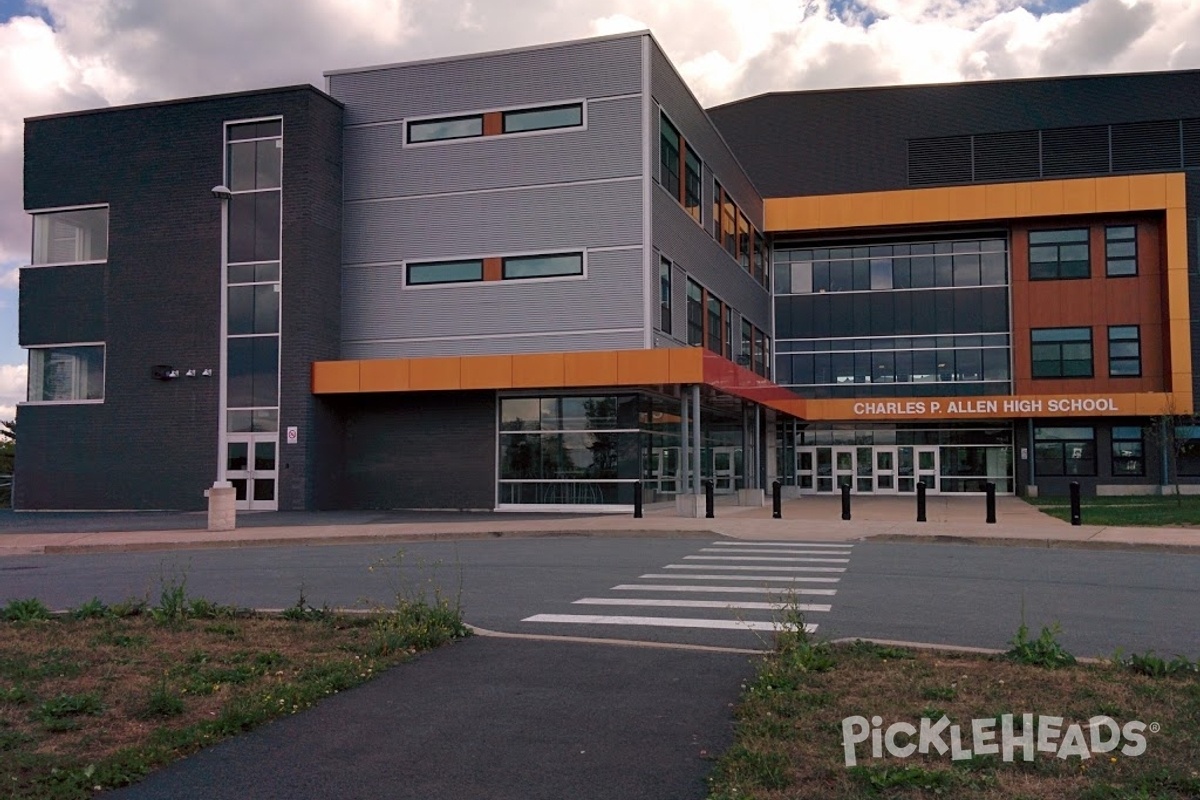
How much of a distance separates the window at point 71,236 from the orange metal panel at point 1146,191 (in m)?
39.0

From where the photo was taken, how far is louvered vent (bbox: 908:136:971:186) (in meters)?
48.5

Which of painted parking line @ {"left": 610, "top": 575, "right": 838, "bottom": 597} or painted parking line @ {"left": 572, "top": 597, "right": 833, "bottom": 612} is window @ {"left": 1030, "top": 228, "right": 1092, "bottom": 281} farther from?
painted parking line @ {"left": 572, "top": 597, "right": 833, "bottom": 612}

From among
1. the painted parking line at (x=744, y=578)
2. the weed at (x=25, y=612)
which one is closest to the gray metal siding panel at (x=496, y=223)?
the painted parking line at (x=744, y=578)

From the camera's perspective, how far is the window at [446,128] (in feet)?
100

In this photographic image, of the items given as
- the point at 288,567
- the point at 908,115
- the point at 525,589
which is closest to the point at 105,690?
the point at 525,589

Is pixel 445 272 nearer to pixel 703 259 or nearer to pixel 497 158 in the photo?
pixel 497 158

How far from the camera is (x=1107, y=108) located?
4681 cm

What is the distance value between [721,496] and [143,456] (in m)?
19.0

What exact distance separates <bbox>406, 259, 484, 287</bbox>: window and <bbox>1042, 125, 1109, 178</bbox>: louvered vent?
2964cm

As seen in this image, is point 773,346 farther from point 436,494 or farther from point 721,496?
point 436,494

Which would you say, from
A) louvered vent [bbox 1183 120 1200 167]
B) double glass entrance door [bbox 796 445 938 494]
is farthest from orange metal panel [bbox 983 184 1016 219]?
double glass entrance door [bbox 796 445 938 494]

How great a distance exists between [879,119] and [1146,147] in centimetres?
1147

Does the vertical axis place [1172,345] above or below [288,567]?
above

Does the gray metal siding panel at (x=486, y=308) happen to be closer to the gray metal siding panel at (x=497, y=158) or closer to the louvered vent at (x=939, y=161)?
the gray metal siding panel at (x=497, y=158)
